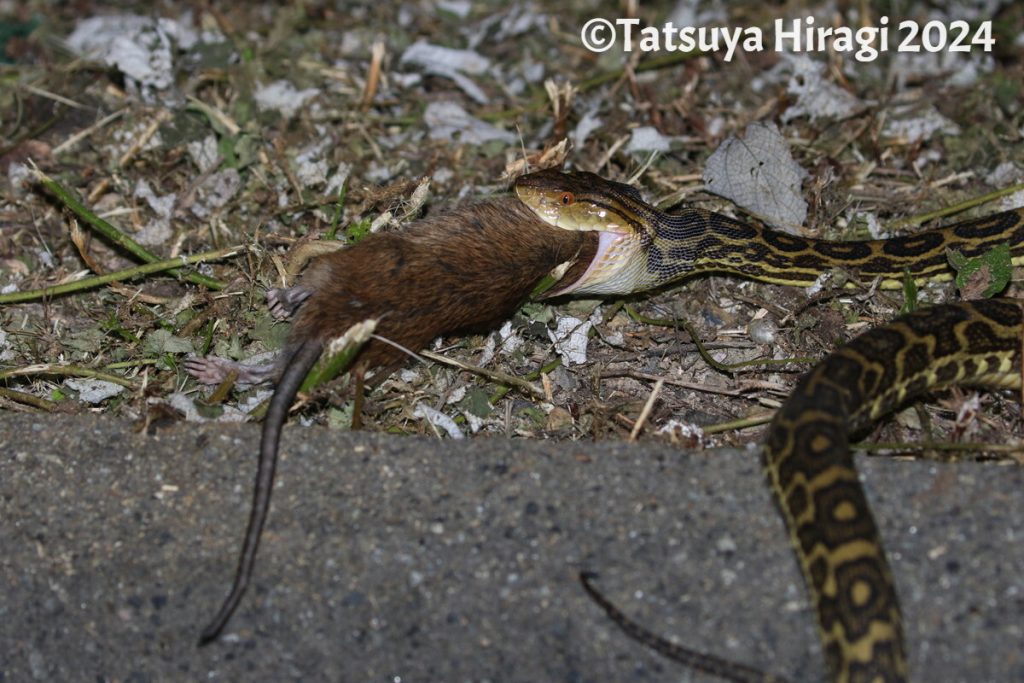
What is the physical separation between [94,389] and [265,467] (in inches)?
65.2

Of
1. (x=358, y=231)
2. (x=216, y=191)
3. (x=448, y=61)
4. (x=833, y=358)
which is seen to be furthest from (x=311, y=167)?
(x=833, y=358)

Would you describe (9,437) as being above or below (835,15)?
below

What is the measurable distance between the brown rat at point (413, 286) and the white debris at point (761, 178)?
1.36 m

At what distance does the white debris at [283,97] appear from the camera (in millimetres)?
7645

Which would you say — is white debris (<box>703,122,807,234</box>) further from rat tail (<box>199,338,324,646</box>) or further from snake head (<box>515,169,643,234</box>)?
rat tail (<box>199,338,324,646</box>)

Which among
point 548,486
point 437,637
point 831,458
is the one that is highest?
point 831,458

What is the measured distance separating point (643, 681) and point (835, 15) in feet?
20.7

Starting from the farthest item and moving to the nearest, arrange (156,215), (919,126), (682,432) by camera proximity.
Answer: (919,126)
(156,215)
(682,432)

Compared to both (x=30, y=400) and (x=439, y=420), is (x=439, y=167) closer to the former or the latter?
(x=439, y=420)

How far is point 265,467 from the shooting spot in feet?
14.6

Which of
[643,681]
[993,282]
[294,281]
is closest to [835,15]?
[993,282]

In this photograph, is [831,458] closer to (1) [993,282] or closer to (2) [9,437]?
(1) [993,282]

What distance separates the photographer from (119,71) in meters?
7.82

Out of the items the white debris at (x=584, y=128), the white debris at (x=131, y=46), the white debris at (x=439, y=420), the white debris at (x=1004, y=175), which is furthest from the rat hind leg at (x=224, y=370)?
the white debris at (x=1004, y=175)
